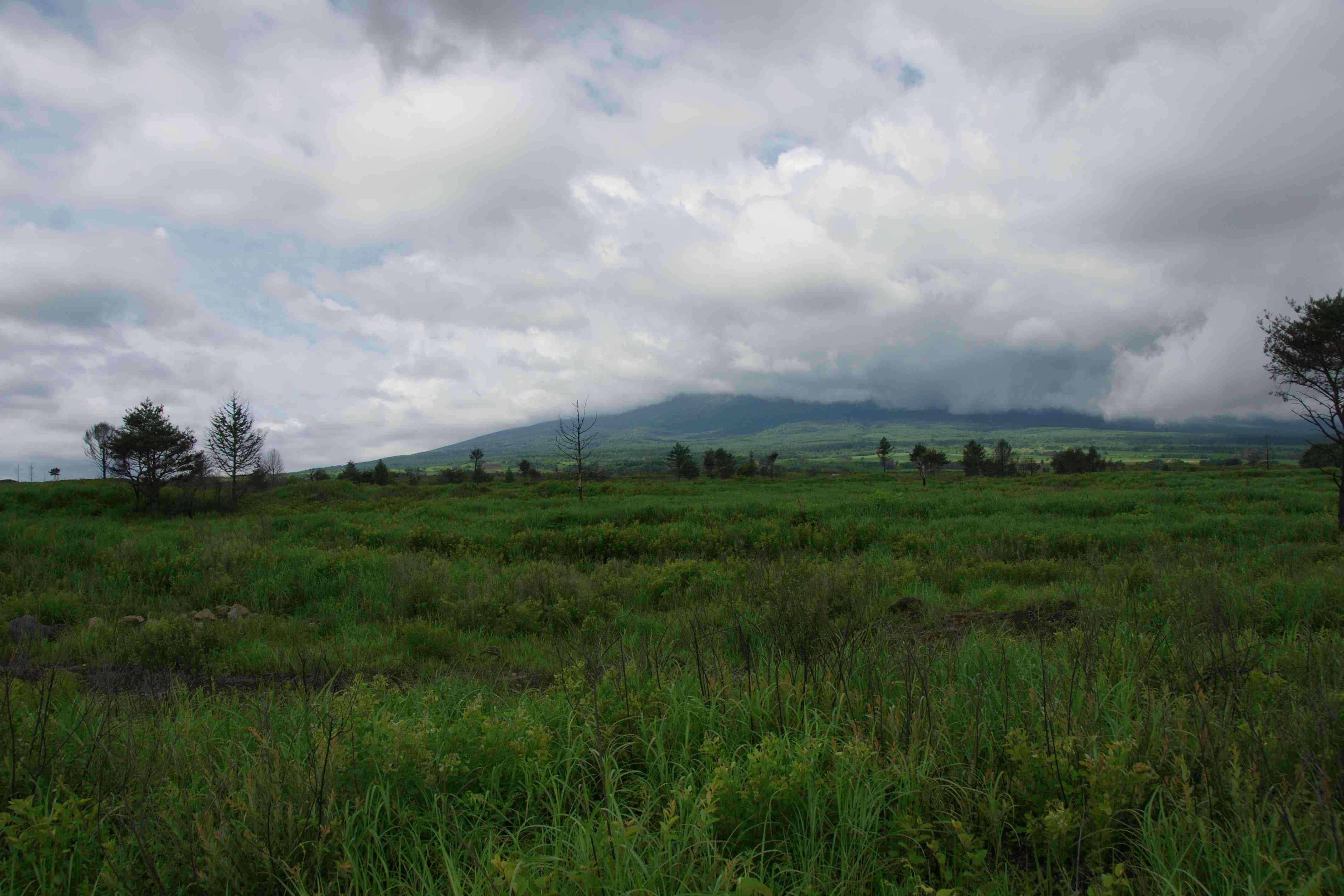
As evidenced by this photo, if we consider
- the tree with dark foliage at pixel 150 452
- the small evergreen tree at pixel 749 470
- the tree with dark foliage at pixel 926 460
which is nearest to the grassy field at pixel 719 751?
the tree with dark foliage at pixel 150 452

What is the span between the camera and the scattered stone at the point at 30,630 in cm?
764

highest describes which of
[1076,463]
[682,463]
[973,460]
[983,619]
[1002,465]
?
[682,463]

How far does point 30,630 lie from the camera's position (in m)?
7.89

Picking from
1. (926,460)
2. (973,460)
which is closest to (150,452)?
(926,460)

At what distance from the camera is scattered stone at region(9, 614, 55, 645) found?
7645 millimetres

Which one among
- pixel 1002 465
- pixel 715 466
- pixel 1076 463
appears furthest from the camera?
pixel 715 466

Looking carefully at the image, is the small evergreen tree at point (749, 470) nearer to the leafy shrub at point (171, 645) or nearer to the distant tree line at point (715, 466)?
the distant tree line at point (715, 466)

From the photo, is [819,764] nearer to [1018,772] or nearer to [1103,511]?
[1018,772]

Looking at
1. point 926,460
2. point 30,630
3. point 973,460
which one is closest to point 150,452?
point 30,630

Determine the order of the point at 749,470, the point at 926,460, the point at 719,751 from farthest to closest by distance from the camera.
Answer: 1. the point at 749,470
2. the point at 926,460
3. the point at 719,751

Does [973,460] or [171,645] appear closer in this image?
[171,645]

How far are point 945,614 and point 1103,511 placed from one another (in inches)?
602

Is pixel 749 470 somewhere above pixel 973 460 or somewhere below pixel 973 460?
above

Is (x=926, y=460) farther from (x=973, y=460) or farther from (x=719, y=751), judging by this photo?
(x=719, y=751)
